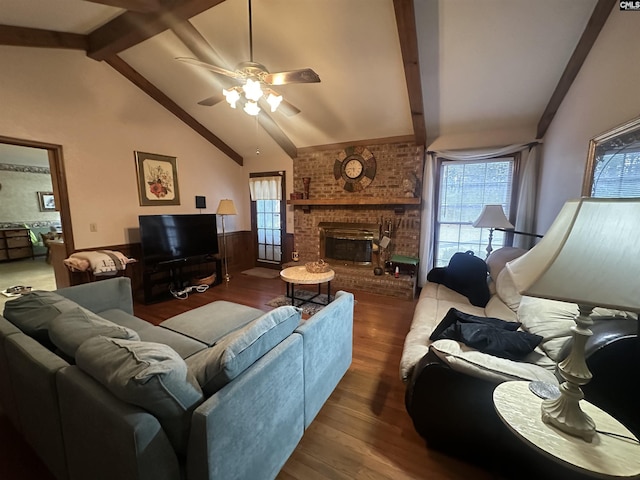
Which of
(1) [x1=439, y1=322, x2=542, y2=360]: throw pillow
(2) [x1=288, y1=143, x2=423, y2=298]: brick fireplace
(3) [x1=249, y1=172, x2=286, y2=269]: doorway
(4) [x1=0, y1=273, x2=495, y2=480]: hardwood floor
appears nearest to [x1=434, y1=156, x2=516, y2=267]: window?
(2) [x1=288, y1=143, x2=423, y2=298]: brick fireplace

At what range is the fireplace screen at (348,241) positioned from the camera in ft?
15.2

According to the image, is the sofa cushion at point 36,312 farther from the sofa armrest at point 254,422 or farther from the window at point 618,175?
the window at point 618,175

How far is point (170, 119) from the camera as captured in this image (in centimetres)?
440

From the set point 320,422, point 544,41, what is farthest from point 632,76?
point 320,422

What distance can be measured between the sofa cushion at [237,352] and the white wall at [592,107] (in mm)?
2548

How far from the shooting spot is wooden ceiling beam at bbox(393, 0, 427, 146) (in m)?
2.22

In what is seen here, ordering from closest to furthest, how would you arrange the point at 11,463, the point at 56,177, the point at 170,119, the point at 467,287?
1. the point at 11,463
2. the point at 467,287
3. the point at 56,177
4. the point at 170,119

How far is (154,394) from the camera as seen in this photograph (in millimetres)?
916

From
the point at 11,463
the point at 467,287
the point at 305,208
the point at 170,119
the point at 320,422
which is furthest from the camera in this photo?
the point at 305,208

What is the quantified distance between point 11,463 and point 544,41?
489 cm

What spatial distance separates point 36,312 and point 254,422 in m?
A: 1.45

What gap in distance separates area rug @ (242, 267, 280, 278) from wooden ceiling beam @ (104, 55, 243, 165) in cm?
236

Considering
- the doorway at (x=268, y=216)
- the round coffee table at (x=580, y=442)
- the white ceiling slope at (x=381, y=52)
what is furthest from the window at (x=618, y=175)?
the doorway at (x=268, y=216)

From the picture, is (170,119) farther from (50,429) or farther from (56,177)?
(50,429)
